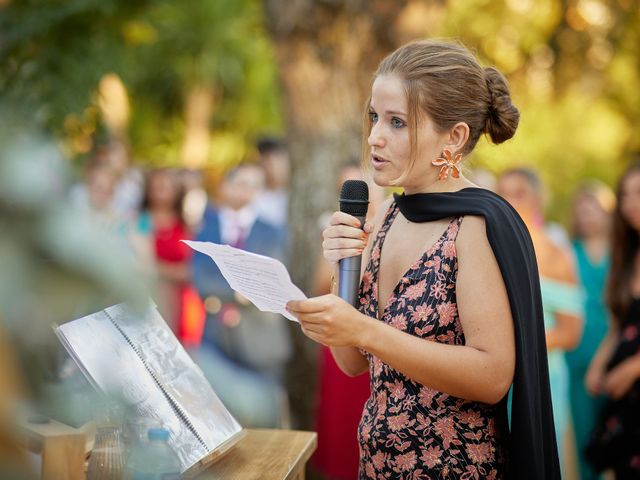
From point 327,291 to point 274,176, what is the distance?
2.34 metres

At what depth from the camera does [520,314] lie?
70.8 inches

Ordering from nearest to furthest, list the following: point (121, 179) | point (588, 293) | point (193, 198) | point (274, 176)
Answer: point (588, 293) → point (274, 176) → point (121, 179) → point (193, 198)

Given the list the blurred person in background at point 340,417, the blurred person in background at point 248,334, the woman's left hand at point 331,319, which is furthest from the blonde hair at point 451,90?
the blurred person in background at point 248,334

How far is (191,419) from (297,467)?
40cm

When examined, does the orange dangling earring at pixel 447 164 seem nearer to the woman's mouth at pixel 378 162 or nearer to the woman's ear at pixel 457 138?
the woman's ear at pixel 457 138

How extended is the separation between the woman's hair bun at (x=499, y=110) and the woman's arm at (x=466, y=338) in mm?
313

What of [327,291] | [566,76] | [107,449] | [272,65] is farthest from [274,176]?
[566,76]

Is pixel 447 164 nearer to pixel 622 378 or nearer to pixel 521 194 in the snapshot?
pixel 622 378

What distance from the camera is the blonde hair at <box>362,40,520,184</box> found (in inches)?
73.5

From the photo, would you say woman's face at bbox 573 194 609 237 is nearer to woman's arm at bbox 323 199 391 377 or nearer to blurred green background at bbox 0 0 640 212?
blurred green background at bbox 0 0 640 212

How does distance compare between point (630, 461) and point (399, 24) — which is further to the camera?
point (399, 24)

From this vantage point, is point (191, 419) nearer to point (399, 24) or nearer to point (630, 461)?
point (630, 461)

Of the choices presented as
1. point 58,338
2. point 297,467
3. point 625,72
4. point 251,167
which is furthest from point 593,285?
point 625,72

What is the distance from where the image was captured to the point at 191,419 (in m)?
1.79
